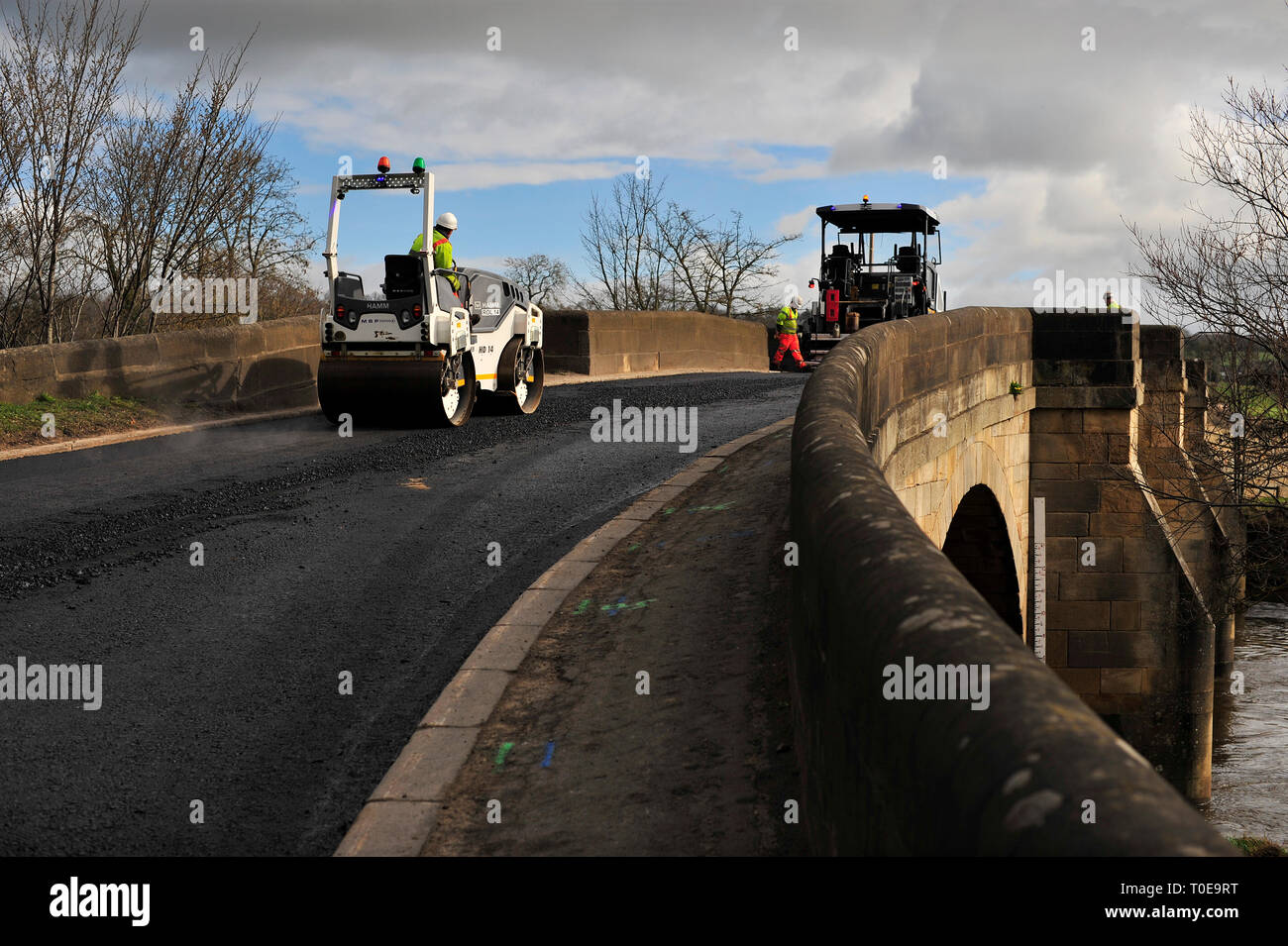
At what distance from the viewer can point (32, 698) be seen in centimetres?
568

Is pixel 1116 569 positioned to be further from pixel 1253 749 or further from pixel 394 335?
pixel 394 335

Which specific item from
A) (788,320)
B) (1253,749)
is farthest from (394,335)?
(1253,749)

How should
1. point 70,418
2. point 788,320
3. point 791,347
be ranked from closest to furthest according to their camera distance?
point 70,418 < point 788,320 < point 791,347

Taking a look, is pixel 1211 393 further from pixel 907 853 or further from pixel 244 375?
pixel 907 853
